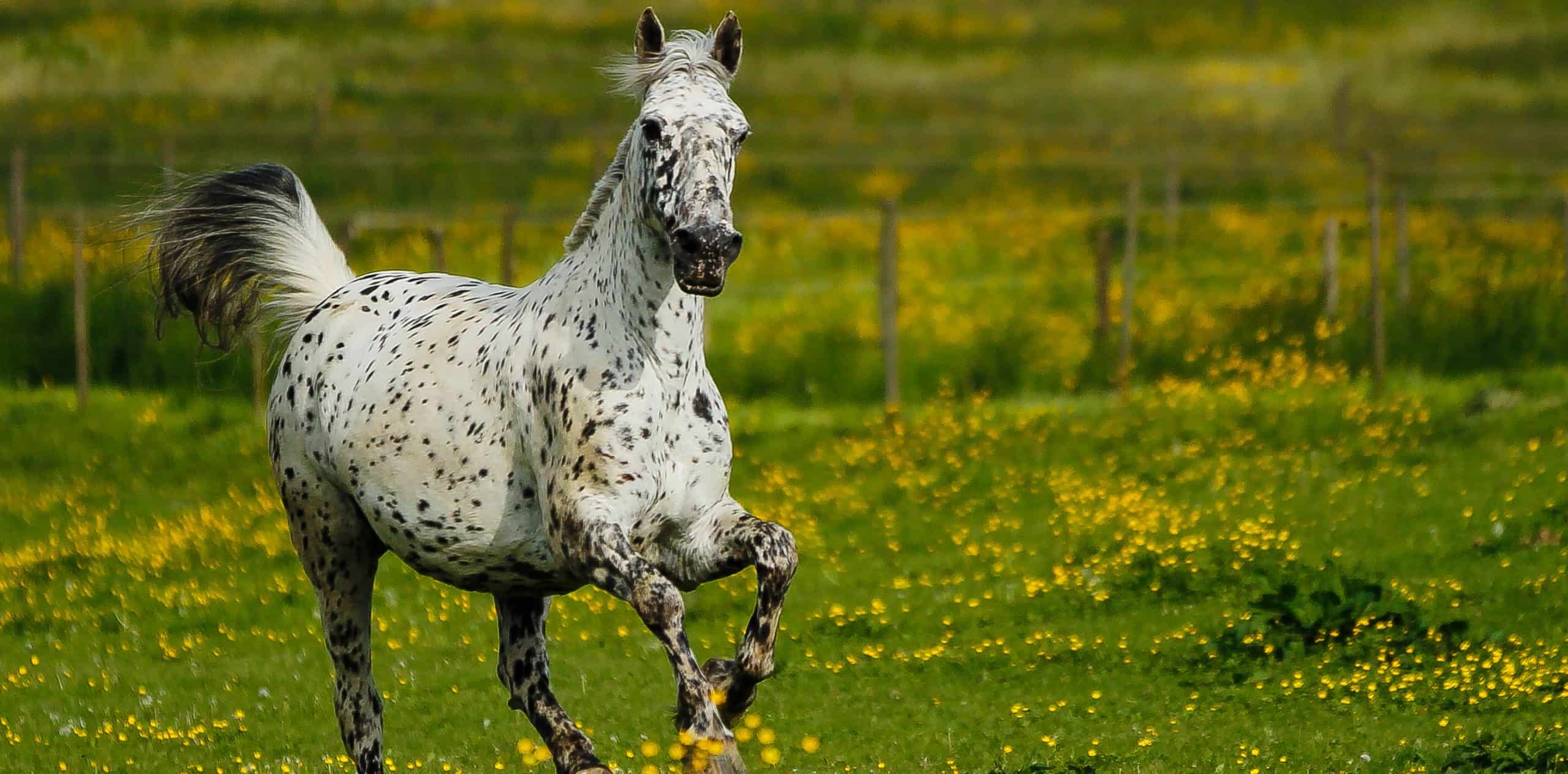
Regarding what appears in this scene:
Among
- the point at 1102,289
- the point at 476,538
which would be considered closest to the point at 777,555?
the point at 476,538

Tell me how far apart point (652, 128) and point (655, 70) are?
1.27 feet

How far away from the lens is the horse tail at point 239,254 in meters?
8.88

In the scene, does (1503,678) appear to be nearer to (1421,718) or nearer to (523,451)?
(1421,718)

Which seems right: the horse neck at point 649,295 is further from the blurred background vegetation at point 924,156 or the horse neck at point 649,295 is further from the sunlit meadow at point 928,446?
the blurred background vegetation at point 924,156

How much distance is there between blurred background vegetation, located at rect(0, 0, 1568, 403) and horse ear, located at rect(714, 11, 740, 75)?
147 inches

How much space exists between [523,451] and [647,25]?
60.5 inches

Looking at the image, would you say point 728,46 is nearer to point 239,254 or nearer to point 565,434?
point 565,434

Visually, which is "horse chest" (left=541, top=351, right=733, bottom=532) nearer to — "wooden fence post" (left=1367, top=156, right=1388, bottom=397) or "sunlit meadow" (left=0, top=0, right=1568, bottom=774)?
"sunlit meadow" (left=0, top=0, right=1568, bottom=774)

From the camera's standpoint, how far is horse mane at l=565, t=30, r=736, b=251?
6520 millimetres

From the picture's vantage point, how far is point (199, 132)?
112 feet

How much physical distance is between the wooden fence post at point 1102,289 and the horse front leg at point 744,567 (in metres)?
14.5

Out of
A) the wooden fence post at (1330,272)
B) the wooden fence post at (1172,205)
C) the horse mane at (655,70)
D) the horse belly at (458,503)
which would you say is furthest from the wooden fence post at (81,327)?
the horse mane at (655,70)

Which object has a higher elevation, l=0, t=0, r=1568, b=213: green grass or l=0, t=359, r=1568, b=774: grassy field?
l=0, t=0, r=1568, b=213: green grass

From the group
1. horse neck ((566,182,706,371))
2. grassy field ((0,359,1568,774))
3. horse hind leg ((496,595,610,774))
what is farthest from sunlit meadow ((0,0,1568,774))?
horse neck ((566,182,706,371))
